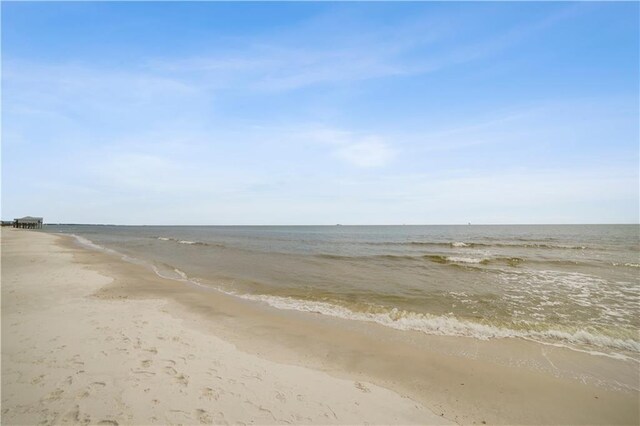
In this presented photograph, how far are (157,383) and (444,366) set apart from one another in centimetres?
564

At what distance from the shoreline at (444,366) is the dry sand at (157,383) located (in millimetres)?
375

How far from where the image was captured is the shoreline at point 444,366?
16.6 feet

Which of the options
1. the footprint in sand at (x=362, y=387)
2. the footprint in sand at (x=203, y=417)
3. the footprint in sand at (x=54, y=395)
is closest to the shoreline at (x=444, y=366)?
the footprint in sand at (x=362, y=387)

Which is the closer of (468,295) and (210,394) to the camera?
(210,394)

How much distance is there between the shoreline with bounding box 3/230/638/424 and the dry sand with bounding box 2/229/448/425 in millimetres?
375

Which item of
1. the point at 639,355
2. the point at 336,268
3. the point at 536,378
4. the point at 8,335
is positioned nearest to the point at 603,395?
the point at 536,378

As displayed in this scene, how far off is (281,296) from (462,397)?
8.88 metres

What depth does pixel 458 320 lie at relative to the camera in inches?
389

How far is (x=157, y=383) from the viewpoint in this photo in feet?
15.8

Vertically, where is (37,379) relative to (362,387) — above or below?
above

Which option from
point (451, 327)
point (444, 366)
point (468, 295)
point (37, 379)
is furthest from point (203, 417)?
point (468, 295)

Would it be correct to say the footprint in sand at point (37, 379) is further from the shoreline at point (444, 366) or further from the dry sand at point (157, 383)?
the shoreline at point (444, 366)

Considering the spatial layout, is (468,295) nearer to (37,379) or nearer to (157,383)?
(157,383)

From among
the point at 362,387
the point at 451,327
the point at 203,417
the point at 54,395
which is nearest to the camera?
the point at 203,417
